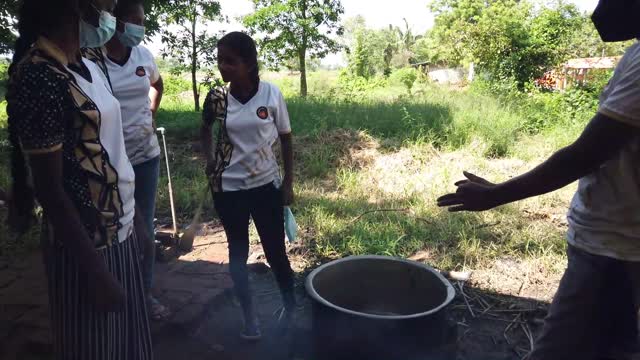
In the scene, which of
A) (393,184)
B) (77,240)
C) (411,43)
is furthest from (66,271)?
(411,43)

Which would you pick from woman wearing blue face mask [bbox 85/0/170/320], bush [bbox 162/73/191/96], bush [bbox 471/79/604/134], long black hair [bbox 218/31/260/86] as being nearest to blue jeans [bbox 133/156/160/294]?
woman wearing blue face mask [bbox 85/0/170/320]

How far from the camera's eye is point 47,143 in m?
1.17

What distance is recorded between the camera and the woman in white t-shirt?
229cm

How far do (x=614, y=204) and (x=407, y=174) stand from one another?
4.46m

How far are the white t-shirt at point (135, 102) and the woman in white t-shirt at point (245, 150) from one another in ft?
1.01

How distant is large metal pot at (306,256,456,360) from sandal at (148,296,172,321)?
1.17 m

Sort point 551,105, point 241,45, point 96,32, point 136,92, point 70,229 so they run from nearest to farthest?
1. point 70,229
2. point 96,32
3. point 241,45
4. point 136,92
5. point 551,105

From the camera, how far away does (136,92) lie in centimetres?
238

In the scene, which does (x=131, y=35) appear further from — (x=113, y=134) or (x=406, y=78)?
(x=406, y=78)

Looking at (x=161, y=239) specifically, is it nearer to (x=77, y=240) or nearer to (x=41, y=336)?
(x=41, y=336)

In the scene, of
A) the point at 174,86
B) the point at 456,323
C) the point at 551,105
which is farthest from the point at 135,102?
the point at 174,86

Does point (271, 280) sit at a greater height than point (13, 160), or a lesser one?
lesser

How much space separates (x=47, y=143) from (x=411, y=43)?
3648cm

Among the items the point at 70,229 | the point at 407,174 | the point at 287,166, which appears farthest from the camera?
the point at 407,174
